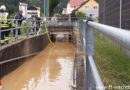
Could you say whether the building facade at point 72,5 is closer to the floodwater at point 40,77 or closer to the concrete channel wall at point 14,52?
the concrete channel wall at point 14,52

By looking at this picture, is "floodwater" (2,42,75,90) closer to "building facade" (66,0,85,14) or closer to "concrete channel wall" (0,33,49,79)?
"concrete channel wall" (0,33,49,79)

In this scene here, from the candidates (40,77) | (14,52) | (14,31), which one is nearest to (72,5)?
(14,31)

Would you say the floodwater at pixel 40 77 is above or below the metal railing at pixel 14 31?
below

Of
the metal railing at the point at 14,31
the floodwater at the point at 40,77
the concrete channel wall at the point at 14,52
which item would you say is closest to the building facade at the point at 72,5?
the metal railing at the point at 14,31

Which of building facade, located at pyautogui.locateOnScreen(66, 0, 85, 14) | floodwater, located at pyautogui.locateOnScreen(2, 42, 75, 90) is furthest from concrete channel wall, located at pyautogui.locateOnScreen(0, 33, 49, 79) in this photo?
building facade, located at pyautogui.locateOnScreen(66, 0, 85, 14)

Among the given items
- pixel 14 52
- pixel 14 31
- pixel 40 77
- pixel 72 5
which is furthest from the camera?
pixel 72 5

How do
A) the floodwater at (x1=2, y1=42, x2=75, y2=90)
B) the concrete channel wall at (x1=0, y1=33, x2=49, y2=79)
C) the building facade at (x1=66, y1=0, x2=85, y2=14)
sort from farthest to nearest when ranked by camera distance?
the building facade at (x1=66, y1=0, x2=85, y2=14)
the concrete channel wall at (x1=0, y1=33, x2=49, y2=79)
the floodwater at (x1=2, y1=42, x2=75, y2=90)

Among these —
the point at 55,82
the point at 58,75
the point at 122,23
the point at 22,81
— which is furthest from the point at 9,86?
the point at 122,23

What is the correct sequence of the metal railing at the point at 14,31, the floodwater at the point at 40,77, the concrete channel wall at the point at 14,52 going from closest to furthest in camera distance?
the floodwater at the point at 40,77, the concrete channel wall at the point at 14,52, the metal railing at the point at 14,31

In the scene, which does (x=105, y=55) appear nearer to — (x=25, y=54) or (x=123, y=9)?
(x=123, y=9)

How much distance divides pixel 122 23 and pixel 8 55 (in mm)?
4305

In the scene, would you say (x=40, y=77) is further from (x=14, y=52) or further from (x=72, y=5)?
(x=72, y=5)

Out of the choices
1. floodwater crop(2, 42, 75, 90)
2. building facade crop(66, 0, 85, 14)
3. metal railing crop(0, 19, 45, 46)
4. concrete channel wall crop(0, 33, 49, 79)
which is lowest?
floodwater crop(2, 42, 75, 90)

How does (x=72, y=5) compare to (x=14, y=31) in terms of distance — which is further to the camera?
(x=72, y=5)
